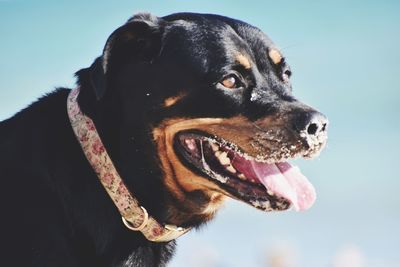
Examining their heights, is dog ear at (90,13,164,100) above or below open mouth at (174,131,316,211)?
above

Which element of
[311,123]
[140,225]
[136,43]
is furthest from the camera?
[136,43]

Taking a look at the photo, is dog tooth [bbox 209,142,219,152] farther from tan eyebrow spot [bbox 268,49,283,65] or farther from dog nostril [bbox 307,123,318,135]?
tan eyebrow spot [bbox 268,49,283,65]

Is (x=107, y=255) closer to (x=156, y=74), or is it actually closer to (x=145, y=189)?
(x=145, y=189)

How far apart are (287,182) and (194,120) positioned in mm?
602

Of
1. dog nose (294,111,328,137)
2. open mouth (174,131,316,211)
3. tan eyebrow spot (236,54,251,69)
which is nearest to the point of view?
dog nose (294,111,328,137)

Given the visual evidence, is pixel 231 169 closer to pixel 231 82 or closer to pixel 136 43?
pixel 231 82

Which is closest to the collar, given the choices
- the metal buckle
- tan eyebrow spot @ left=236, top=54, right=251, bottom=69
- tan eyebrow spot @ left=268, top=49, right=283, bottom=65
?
the metal buckle

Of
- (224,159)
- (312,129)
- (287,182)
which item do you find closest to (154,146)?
(224,159)

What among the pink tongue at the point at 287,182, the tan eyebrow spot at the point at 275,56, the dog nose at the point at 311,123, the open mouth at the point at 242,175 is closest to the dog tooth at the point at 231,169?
the open mouth at the point at 242,175

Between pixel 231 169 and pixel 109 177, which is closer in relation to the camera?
pixel 109 177

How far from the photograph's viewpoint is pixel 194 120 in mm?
3504

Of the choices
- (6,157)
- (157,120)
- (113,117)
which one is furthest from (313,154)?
(6,157)

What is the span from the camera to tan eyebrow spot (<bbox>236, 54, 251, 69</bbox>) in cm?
364

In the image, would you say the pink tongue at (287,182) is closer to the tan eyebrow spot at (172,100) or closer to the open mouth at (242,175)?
the open mouth at (242,175)
